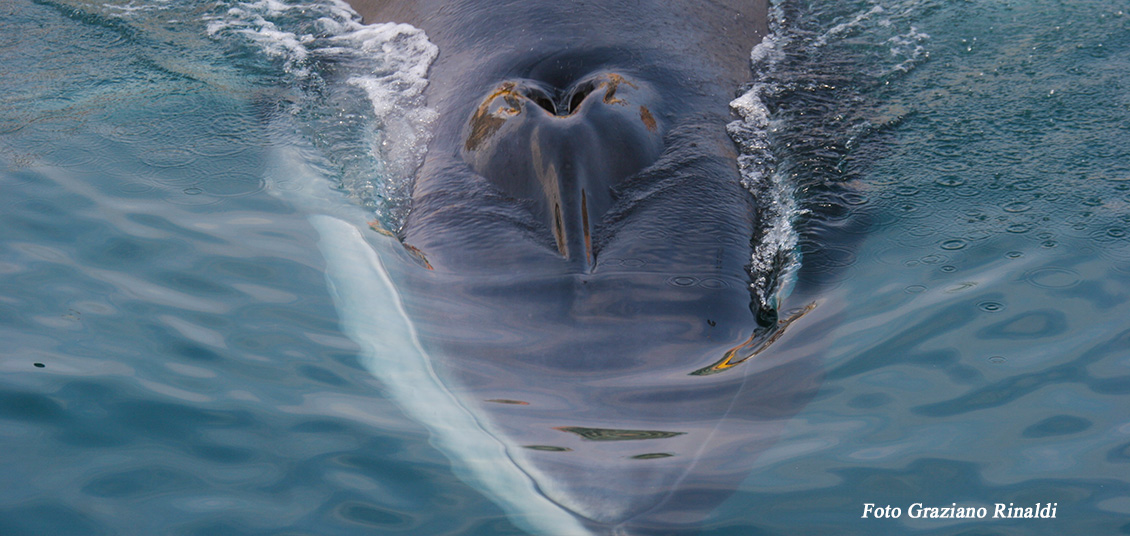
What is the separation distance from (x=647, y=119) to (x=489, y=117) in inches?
38.5

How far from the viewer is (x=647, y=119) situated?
6.08 m

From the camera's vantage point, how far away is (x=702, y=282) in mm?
5156

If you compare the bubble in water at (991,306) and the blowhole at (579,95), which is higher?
the blowhole at (579,95)

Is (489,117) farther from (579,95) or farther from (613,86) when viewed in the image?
(613,86)

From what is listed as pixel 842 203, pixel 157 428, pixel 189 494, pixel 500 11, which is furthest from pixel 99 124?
pixel 842 203

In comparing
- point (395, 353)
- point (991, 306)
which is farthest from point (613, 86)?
point (991, 306)

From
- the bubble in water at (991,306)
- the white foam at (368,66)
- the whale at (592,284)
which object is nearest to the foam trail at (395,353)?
the whale at (592,284)

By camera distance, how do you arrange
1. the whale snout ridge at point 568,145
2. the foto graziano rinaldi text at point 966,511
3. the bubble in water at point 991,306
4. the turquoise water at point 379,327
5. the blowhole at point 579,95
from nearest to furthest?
1. the foto graziano rinaldi text at point 966,511
2. the turquoise water at point 379,327
3. the whale snout ridge at point 568,145
4. the bubble in water at point 991,306
5. the blowhole at point 579,95

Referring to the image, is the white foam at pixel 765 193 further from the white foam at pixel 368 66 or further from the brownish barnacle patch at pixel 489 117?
the white foam at pixel 368 66

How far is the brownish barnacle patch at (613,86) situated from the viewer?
237 inches

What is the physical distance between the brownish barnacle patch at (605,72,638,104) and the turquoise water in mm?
1270

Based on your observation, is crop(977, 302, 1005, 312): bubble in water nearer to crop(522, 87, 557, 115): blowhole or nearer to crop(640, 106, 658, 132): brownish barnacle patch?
crop(640, 106, 658, 132): brownish barnacle patch

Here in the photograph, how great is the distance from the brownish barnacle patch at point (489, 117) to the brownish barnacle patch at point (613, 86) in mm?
552

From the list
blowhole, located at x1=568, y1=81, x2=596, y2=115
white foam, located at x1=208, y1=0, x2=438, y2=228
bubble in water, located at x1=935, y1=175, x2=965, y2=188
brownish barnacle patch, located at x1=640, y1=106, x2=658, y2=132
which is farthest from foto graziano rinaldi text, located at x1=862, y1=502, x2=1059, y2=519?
white foam, located at x1=208, y1=0, x2=438, y2=228
